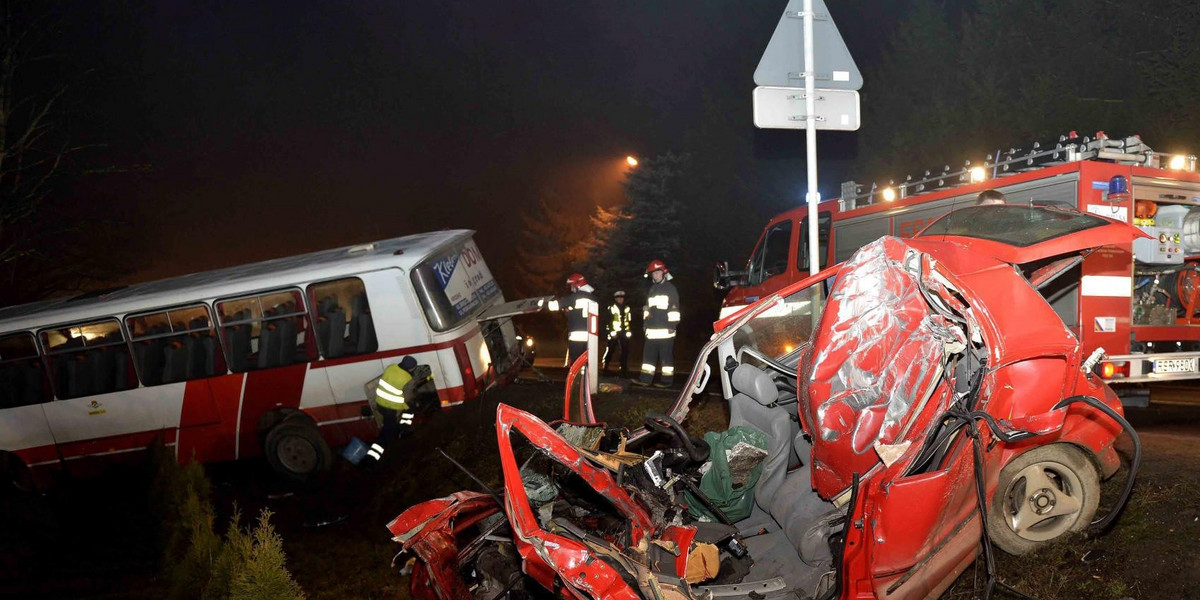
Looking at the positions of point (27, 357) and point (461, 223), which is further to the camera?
point (461, 223)

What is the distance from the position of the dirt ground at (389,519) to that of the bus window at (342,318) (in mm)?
1279

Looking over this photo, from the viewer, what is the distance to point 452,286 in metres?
8.66

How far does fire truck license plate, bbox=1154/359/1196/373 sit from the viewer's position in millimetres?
6199

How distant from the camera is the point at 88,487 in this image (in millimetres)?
9258

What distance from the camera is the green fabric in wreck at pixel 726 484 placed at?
4227 millimetres

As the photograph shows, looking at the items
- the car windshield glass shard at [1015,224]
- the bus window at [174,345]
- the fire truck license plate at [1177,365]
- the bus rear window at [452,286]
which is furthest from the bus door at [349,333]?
the fire truck license plate at [1177,365]

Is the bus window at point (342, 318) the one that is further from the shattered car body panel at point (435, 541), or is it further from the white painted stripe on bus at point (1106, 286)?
the white painted stripe on bus at point (1106, 286)

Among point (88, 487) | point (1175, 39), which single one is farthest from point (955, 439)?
point (1175, 39)

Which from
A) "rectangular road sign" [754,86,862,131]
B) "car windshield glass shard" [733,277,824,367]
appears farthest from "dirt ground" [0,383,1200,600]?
"rectangular road sign" [754,86,862,131]

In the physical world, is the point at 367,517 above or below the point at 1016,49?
below

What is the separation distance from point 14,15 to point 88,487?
7.36 meters

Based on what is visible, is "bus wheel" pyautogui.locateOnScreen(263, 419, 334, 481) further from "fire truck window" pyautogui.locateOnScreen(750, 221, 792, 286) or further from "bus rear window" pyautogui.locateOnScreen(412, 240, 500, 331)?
"fire truck window" pyautogui.locateOnScreen(750, 221, 792, 286)

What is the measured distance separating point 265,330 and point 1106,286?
880 cm

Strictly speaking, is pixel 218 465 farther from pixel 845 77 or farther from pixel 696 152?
pixel 696 152
